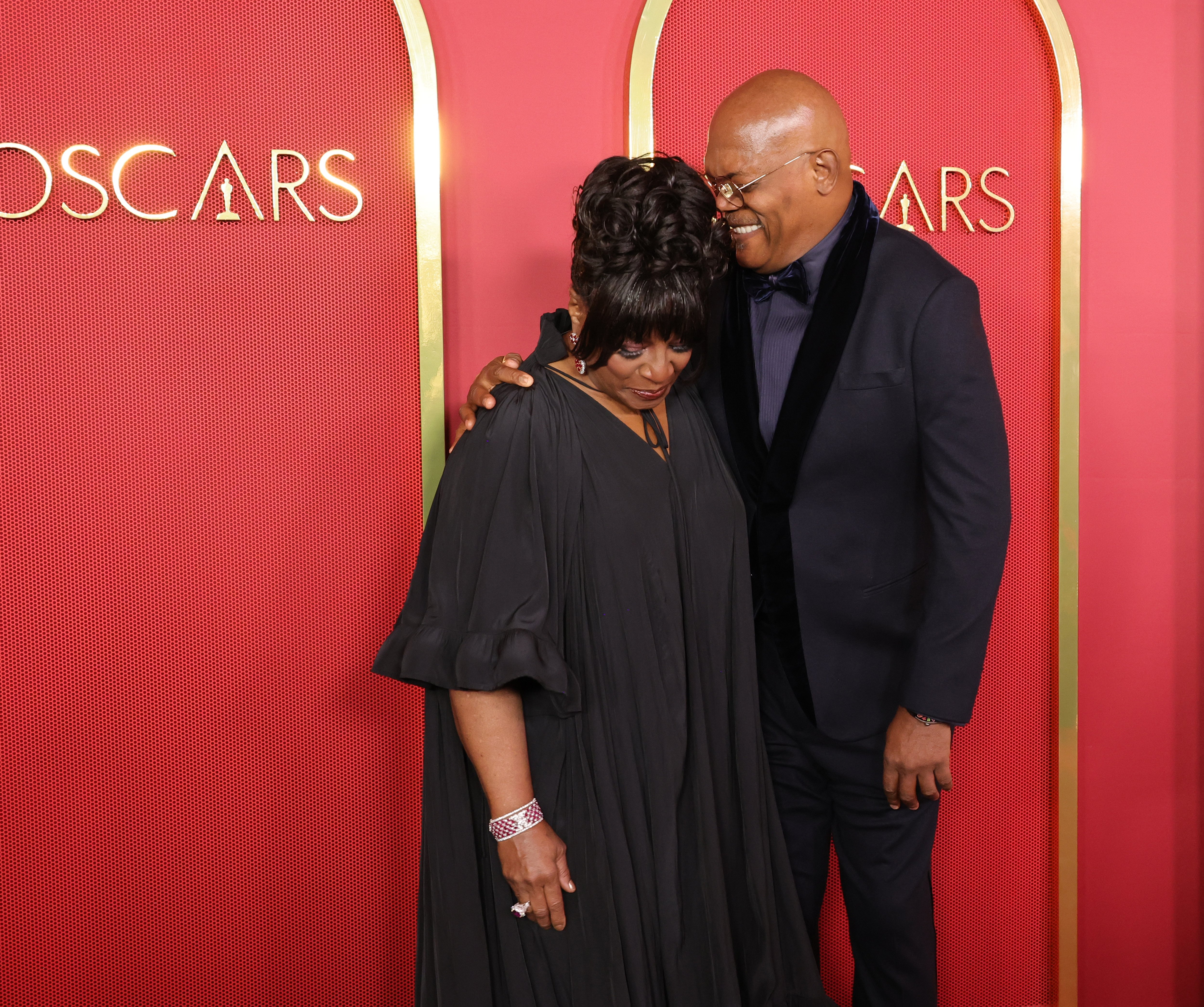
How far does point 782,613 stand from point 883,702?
253 millimetres

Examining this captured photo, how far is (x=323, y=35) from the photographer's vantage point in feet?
6.31

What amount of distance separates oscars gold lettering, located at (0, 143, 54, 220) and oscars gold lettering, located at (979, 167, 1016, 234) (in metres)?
2.03

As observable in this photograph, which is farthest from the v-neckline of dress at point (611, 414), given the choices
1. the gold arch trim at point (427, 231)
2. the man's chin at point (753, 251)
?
the gold arch trim at point (427, 231)

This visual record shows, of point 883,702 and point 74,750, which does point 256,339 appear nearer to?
point 74,750

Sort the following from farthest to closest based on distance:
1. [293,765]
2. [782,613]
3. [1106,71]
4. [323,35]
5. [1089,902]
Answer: [1089,902], [1106,71], [293,765], [323,35], [782,613]

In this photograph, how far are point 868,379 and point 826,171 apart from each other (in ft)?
1.20

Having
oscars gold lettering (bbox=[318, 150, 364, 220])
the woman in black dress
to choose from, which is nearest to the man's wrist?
the woman in black dress

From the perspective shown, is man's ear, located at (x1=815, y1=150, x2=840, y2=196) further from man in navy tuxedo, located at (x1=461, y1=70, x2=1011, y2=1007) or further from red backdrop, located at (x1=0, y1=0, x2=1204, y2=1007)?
red backdrop, located at (x1=0, y1=0, x2=1204, y2=1007)

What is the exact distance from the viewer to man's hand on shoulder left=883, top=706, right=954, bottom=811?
1.55 metres

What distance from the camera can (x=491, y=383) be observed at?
1.50m

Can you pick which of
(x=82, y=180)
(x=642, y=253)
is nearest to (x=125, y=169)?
(x=82, y=180)

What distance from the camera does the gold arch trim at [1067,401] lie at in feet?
6.48

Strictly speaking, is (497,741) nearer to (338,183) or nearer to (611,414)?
(611,414)

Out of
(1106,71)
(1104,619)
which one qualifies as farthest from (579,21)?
(1104,619)
